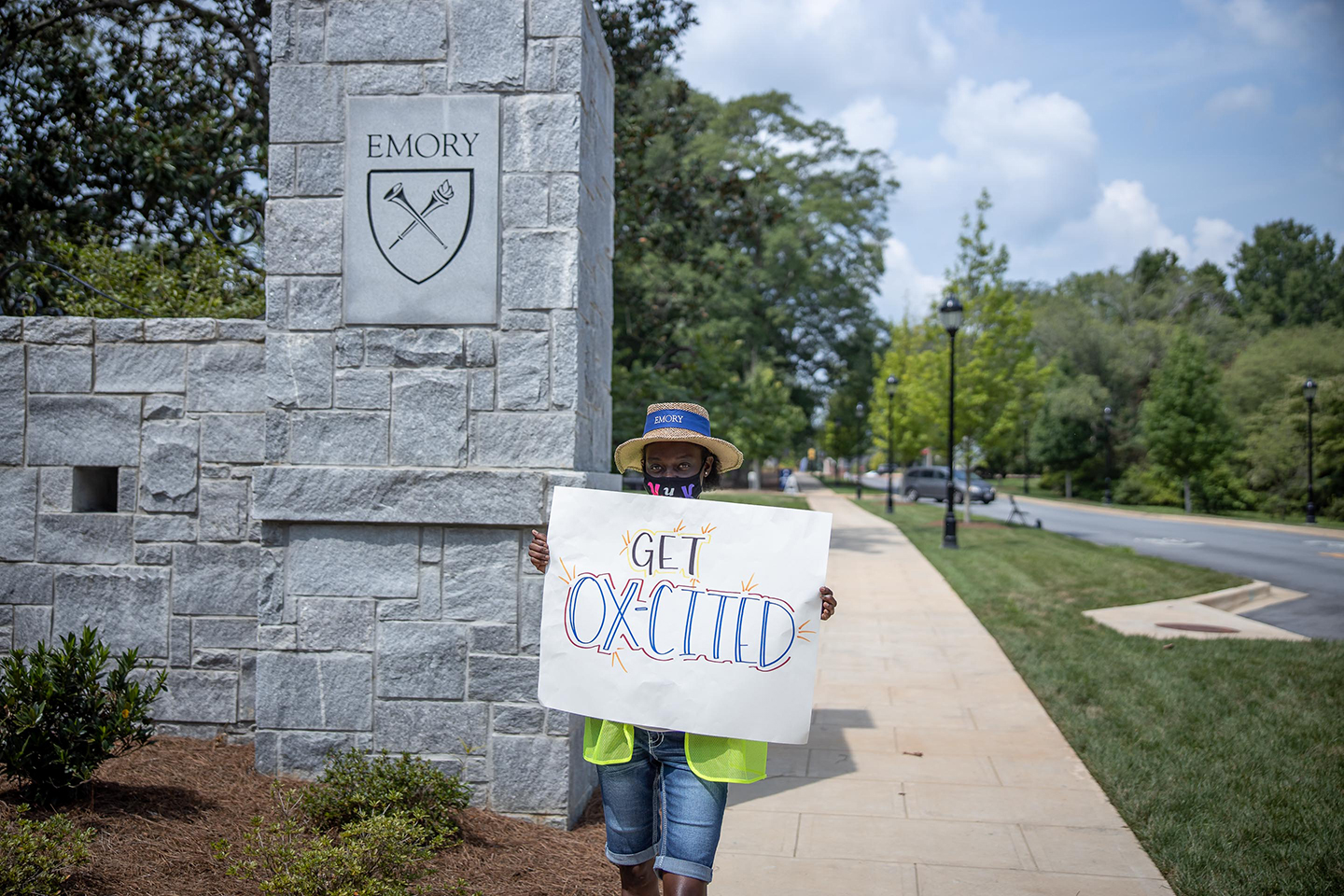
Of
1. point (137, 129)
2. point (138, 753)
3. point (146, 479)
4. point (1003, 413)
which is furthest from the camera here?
point (1003, 413)

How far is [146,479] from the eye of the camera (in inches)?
196

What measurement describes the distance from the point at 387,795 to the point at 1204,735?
16.4 feet

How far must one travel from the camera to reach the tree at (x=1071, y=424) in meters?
51.2

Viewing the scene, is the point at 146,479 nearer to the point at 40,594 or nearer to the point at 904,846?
the point at 40,594

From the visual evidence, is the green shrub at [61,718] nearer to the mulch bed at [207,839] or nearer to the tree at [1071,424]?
the mulch bed at [207,839]

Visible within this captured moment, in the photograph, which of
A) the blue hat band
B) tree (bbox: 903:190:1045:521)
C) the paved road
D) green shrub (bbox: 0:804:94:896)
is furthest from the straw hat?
tree (bbox: 903:190:1045:521)

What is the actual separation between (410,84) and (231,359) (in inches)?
69.0

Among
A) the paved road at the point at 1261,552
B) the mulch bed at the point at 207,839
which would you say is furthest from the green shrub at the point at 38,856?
the paved road at the point at 1261,552

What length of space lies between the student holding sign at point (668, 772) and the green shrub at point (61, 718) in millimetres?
2041

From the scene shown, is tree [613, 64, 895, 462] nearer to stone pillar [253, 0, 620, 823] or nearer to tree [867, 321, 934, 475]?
tree [867, 321, 934, 475]

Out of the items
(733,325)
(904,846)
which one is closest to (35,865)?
(904,846)

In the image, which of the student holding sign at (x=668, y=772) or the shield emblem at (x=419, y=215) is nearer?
the student holding sign at (x=668, y=772)

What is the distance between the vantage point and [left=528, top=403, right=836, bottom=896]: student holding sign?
8.67ft

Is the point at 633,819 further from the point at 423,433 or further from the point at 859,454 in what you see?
the point at 859,454
